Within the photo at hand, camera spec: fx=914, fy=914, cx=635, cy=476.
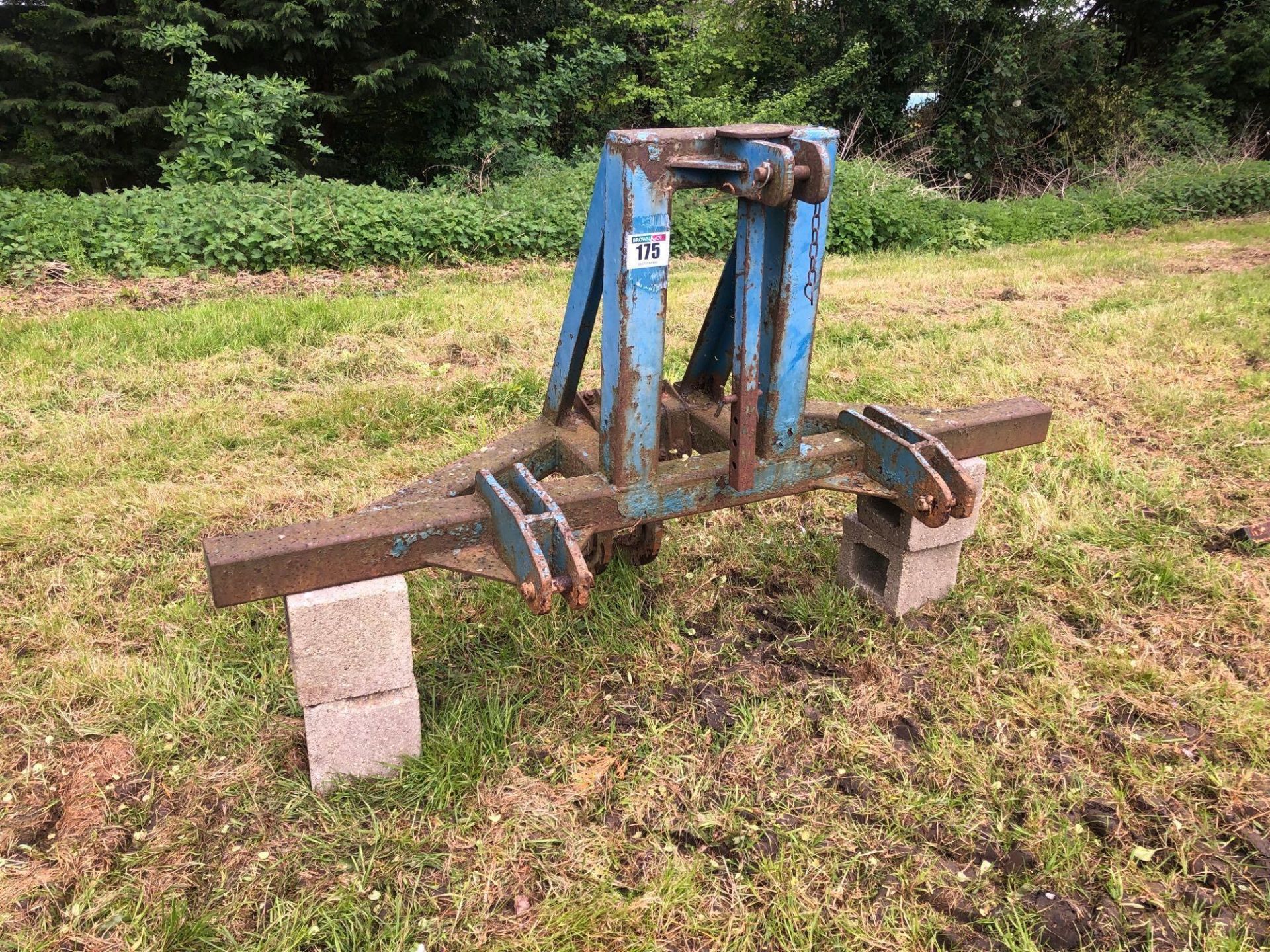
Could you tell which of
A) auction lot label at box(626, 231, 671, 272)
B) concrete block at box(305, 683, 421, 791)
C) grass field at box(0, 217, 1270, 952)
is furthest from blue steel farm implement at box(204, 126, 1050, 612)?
grass field at box(0, 217, 1270, 952)

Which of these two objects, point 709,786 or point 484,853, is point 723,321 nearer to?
point 709,786

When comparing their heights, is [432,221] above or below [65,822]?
above

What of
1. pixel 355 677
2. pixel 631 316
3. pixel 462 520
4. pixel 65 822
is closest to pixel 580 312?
pixel 631 316

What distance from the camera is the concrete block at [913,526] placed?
2969mm

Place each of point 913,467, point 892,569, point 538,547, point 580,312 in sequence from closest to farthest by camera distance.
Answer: point 538,547 → point 913,467 → point 580,312 → point 892,569

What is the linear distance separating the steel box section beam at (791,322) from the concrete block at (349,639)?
43.2 inches

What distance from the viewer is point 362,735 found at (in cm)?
238

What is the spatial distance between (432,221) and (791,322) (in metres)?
6.69

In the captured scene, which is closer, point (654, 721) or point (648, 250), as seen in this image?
point (648, 250)

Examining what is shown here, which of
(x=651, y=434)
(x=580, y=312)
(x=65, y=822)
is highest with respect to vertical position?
(x=580, y=312)

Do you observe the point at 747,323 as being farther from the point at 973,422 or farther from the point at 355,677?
the point at 355,677

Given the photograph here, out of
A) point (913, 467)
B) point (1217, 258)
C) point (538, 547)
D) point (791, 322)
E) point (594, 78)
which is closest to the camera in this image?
Answer: point (538, 547)

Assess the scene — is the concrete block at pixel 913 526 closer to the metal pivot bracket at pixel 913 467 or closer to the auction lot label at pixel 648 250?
the metal pivot bracket at pixel 913 467

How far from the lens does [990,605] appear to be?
3.22 m
